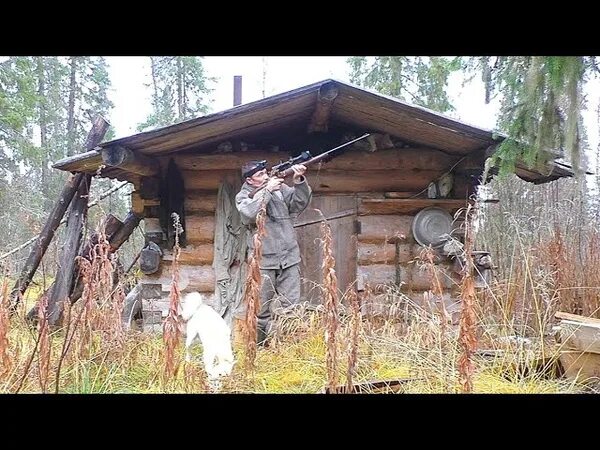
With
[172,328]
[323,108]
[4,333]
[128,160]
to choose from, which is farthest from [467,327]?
[128,160]

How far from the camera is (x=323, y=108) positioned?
460cm

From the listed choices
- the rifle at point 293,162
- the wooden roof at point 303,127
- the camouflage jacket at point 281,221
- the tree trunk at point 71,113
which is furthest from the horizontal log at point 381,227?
the tree trunk at point 71,113

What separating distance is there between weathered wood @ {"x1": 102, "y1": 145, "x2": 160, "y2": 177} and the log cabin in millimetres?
63

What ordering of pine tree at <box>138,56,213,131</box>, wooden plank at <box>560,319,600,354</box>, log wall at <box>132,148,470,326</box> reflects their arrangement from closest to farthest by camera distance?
wooden plank at <box>560,319,600,354</box>, log wall at <box>132,148,470,326</box>, pine tree at <box>138,56,213,131</box>

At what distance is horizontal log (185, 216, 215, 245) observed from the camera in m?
5.38

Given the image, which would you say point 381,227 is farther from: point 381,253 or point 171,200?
point 171,200

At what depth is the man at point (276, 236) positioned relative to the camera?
4.43m

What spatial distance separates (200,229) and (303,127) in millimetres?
1464

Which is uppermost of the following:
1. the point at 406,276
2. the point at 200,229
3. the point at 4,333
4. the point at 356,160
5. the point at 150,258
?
the point at 356,160

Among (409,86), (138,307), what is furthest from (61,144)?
(409,86)

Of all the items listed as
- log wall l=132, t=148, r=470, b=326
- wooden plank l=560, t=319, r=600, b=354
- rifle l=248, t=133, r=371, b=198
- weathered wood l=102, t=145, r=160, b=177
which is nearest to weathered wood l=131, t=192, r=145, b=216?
log wall l=132, t=148, r=470, b=326

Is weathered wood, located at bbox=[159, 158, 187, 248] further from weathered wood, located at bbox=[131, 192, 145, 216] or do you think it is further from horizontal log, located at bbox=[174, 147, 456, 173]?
weathered wood, located at bbox=[131, 192, 145, 216]
